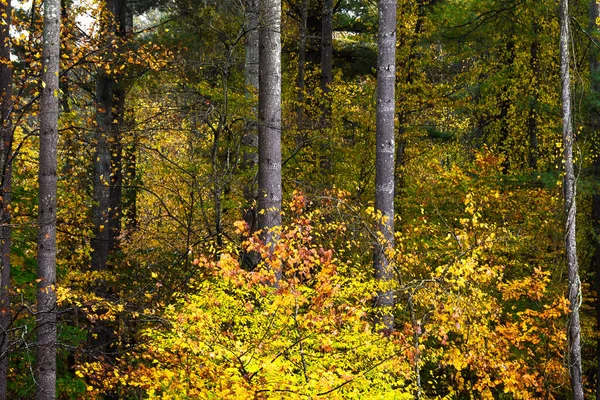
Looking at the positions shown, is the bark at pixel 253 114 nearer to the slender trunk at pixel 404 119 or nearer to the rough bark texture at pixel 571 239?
the slender trunk at pixel 404 119

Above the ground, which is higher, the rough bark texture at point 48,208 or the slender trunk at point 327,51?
the slender trunk at point 327,51

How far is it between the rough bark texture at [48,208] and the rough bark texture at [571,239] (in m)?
7.47

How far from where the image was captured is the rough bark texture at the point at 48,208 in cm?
834

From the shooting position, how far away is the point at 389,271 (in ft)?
30.0

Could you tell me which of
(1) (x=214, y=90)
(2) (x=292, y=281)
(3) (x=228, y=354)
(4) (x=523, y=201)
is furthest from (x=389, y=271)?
(4) (x=523, y=201)

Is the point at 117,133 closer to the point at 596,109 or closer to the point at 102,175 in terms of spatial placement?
the point at 102,175

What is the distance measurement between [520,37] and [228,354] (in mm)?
13700

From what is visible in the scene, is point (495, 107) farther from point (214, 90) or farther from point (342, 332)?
point (342, 332)

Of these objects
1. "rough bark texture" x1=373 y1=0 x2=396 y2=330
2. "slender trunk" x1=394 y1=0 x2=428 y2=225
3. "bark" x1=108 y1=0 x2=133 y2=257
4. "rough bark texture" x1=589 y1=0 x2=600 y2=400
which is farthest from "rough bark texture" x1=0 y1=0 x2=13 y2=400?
"rough bark texture" x1=589 y1=0 x2=600 y2=400

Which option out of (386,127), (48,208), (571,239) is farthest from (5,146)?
(571,239)

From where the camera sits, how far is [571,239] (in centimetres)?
940

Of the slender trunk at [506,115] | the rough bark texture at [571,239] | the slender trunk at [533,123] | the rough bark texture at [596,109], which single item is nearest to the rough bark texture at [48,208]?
the rough bark texture at [571,239]

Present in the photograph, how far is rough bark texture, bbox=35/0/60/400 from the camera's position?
8344mm

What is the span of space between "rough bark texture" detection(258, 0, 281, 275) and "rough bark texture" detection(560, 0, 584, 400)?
442 cm
